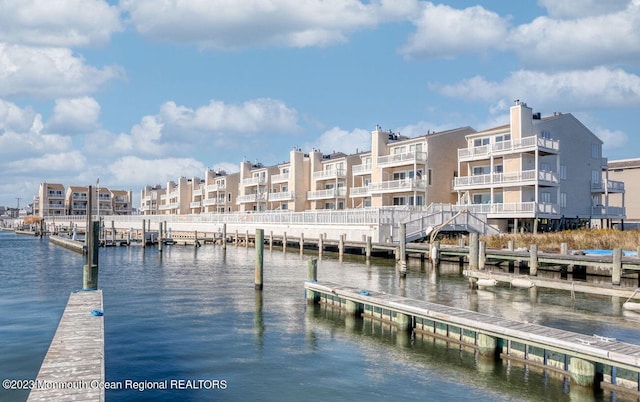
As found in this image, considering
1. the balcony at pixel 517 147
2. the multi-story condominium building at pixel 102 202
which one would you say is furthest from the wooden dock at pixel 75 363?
the multi-story condominium building at pixel 102 202

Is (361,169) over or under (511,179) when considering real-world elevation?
over

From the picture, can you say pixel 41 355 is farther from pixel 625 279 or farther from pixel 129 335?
pixel 625 279

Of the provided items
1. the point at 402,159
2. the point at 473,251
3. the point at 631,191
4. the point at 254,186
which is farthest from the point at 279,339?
the point at 254,186

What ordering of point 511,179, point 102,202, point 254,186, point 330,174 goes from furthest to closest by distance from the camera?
point 102,202 < point 254,186 < point 330,174 < point 511,179

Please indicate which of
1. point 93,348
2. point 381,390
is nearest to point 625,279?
point 381,390

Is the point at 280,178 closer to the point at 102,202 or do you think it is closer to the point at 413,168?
the point at 413,168

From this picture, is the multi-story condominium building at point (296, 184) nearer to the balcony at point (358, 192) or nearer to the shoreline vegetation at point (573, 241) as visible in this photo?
the balcony at point (358, 192)

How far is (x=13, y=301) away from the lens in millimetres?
24422

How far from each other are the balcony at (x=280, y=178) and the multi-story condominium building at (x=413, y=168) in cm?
2144

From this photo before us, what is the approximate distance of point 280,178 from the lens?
85.1 metres

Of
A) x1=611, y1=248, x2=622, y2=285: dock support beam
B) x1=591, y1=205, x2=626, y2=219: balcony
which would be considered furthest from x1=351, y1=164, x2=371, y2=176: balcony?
x1=611, y1=248, x2=622, y2=285: dock support beam

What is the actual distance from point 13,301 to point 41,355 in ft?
35.8

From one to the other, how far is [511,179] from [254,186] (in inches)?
2084

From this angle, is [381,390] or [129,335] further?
[129,335]
